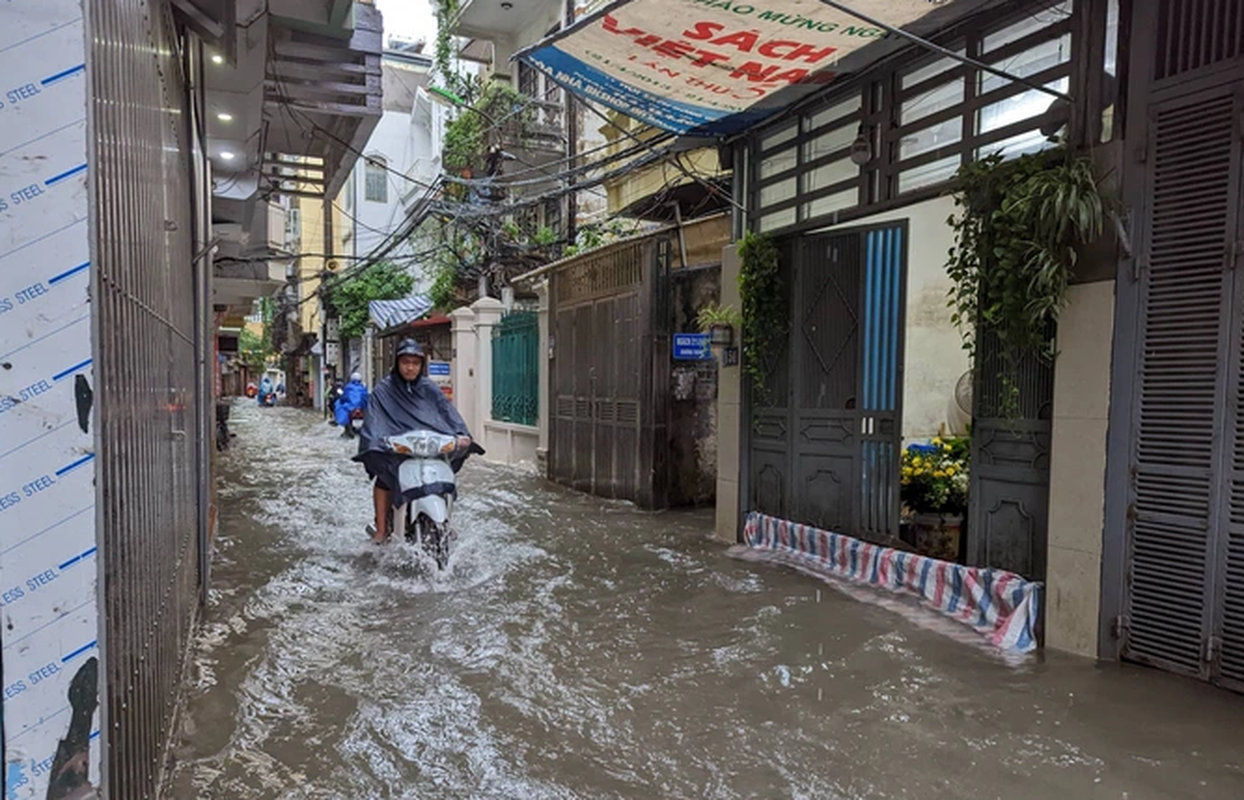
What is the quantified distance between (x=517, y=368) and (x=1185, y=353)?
10100 mm

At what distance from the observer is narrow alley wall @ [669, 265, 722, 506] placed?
8734 mm

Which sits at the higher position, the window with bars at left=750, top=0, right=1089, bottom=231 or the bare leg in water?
the window with bars at left=750, top=0, right=1089, bottom=231

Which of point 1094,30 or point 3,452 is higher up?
point 1094,30

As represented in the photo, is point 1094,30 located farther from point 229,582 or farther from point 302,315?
point 302,315

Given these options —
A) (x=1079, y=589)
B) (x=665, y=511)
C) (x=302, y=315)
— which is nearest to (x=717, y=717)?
(x=1079, y=589)

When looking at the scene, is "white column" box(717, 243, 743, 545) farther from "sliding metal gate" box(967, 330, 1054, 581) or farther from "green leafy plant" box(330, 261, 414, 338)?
"green leafy plant" box(330, 261, 414, 338)

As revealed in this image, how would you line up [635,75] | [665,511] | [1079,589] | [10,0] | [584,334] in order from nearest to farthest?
1. [10,0]
2. [1079,589]
3. [635,75]
4. [665,511]
5. [584,334]

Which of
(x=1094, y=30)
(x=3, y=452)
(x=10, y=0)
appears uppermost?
(x=1094, y=30)

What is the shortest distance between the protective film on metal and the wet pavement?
68.1 inches

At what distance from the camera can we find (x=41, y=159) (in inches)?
52.3

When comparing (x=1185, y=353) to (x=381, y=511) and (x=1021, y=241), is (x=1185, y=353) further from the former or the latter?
(x=381, y=511)

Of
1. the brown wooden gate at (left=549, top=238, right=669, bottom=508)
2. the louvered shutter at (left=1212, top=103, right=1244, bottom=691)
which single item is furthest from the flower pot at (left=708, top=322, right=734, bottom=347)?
the louvered shutter at (left=1212, top=103, right=1244, bottom=691)

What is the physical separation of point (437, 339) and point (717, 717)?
15596 millimetres

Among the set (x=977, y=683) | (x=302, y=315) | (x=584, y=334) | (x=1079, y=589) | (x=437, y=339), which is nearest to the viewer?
(x=977, y=683)
